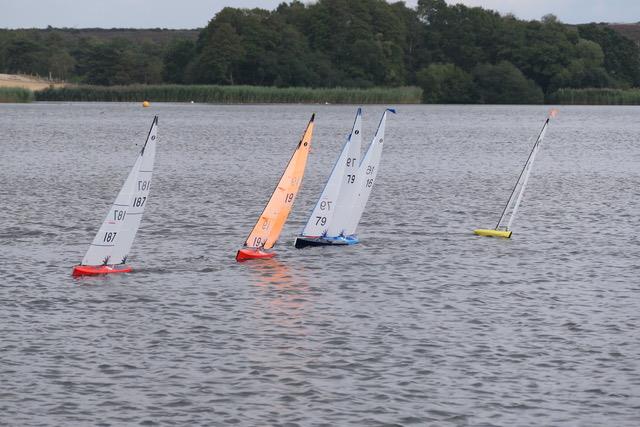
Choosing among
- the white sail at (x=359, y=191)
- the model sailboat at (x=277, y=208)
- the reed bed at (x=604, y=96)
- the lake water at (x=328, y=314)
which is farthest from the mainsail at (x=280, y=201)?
the reed bed at (x=604, y=96)

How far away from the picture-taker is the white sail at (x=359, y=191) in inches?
1449

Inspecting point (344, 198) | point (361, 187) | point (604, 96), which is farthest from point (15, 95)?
point (344, 198)

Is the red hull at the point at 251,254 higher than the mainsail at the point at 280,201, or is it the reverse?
the mainsail at the point at 280,201

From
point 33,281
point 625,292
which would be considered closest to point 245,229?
point 33,281

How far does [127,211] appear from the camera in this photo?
30.4 meters

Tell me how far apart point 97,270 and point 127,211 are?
6.22 feet

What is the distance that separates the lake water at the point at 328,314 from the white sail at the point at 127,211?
2.65 feet

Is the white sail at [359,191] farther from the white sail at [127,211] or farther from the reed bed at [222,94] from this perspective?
the reed bed at [222,94]

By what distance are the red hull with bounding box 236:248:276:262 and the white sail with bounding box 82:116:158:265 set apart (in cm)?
361

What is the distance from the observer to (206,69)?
199000 millimetres

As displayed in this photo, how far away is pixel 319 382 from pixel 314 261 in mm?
12710

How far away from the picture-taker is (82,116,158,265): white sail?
30.1 metres

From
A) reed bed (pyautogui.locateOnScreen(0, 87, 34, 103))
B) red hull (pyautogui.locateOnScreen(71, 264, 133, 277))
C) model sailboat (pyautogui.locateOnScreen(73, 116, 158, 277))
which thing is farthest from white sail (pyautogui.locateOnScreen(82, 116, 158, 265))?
reed bed (pyautogui.locateOnScreen(0, 87, 34, 103))

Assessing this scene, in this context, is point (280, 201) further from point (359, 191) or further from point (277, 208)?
point (359, 191)
